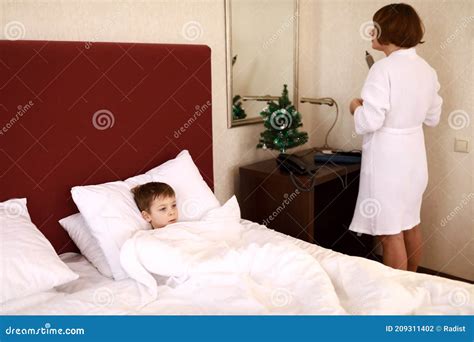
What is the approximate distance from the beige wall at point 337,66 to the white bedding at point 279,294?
3.56 feet

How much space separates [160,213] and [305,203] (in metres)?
0.87

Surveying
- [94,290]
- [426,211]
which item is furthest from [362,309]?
[426,211]

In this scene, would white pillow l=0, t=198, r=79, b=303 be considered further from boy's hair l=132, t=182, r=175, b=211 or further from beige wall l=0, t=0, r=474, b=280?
beige wall l=0, t=0, r=474, b=280

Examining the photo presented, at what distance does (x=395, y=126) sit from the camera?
2.25 meters

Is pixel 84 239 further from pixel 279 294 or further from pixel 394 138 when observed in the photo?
pixel 394 138

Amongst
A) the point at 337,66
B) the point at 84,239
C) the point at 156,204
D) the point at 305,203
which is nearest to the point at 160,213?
the point at 156,204

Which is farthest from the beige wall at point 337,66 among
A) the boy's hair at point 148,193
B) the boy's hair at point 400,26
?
the boy's hair at point 148,193

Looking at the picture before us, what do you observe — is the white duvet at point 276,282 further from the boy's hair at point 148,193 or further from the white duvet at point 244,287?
the boy's hair at point 148,193

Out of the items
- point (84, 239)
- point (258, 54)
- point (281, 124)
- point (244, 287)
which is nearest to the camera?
point (244, 287)

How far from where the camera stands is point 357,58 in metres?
2.96

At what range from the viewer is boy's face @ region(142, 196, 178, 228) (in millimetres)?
1879

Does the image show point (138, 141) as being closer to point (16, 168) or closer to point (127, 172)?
point (127, 172)

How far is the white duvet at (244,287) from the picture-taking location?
140cm
